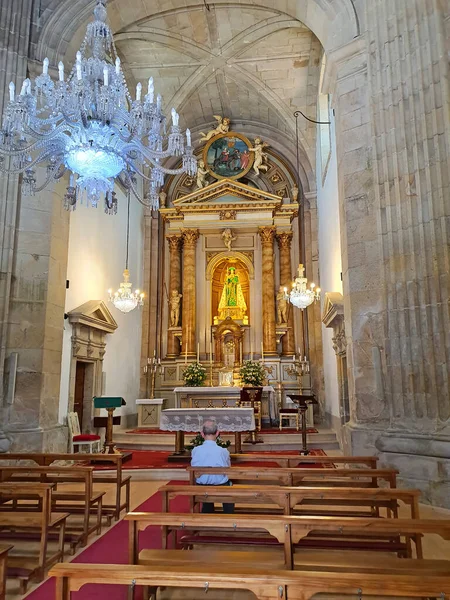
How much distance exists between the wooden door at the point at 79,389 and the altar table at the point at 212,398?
7.38 feet

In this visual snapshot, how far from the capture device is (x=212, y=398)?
1188cm

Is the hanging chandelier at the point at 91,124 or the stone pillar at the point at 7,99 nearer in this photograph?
the hanging chandelier at the point at 91,124

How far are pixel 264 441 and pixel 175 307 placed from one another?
581 cm

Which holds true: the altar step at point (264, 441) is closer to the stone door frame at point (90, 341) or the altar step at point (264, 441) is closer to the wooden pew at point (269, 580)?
the stone door frame at point (90, 341)

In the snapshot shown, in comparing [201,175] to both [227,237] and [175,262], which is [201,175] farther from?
[175,262]

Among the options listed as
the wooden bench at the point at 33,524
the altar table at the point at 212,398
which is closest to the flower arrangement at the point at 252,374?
the altar table at the point at 212,398

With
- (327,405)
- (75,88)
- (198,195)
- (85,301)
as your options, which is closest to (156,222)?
(198,195)

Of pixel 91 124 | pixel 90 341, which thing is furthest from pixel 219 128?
pixel 91 124

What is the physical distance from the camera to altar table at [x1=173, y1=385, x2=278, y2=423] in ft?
38.0

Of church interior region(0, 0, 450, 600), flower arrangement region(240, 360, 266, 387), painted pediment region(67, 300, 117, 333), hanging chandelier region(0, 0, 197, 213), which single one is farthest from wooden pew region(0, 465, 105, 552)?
flower arrangement region(240, 360, 266, 387)

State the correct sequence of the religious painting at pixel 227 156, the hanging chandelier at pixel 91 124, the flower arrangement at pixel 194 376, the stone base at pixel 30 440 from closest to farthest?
the hanging chandelier at pixel 91 124, the stone base at pixel 30 440, the flower arrangement at pixel 194 376, the religious painting at pixel 227 156

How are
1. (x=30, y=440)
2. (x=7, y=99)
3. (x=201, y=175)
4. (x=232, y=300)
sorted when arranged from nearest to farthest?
(x=30, y=440), (x=7, y=99), (x=232, y=300), (x=201, y=175)

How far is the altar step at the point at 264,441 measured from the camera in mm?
9367

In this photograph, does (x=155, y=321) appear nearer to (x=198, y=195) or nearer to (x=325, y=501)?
(x=198, y=195)
